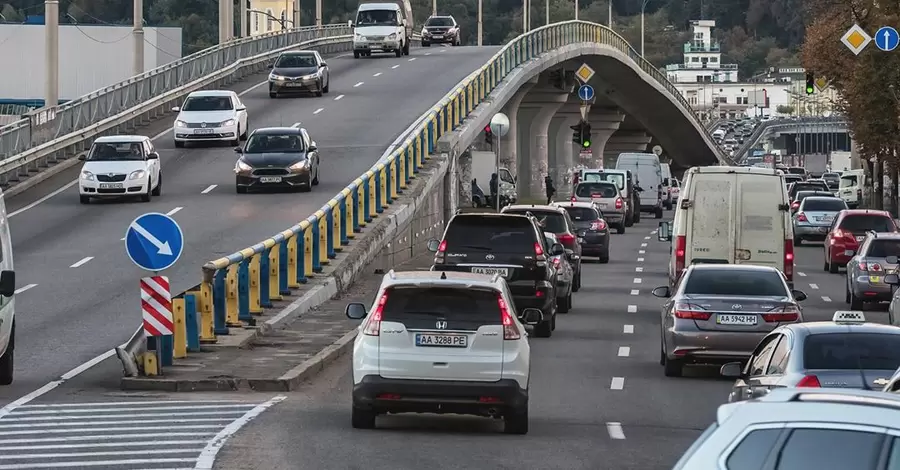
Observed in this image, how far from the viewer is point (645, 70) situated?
100375 millimetres

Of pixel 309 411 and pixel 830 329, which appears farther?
pixel 309 411

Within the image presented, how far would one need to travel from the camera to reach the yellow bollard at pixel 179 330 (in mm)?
21562

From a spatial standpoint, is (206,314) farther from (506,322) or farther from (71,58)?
(71,58)

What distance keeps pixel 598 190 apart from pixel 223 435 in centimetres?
4482

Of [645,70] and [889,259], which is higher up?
[645,70]

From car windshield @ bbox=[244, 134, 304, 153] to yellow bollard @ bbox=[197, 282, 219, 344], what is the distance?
22.4 m

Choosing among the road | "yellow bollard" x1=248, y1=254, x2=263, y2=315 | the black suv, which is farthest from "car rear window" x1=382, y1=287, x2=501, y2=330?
"yellow bollard" x1=248, y1=254, x2=263, y2=315

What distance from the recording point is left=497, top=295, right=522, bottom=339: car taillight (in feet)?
50.0

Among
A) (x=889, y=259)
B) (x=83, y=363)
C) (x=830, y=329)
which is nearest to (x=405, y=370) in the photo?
(x=830, y=329)

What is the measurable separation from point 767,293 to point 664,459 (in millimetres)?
8163

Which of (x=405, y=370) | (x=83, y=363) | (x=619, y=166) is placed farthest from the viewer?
(x=619, y=166)

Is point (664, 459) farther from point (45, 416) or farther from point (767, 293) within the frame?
point (767, 293)

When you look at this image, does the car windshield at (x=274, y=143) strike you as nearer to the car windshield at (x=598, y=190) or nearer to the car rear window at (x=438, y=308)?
the car windshield at (x=598, y=190)

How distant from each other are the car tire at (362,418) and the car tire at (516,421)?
3.70 feet
